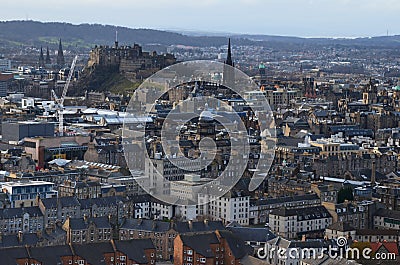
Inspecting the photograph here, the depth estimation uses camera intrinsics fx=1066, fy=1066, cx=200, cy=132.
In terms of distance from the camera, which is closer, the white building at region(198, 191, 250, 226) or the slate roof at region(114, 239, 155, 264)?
the slate roof at region(114, 239, 155, 264)

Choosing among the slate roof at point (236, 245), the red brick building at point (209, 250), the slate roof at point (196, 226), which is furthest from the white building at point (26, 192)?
the slate roof at point (236, 245)

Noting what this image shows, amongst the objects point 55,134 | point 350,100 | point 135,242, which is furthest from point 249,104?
point 135,242

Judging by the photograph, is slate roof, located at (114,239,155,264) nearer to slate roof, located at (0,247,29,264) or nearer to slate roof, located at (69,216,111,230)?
slate roof, located at (0,247,29,264)

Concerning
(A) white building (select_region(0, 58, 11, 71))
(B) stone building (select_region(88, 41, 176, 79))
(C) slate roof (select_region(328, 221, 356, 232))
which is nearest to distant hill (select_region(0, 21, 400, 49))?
(A) white building (select_region(0, 58, 11, 71))

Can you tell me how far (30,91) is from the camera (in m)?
71.3

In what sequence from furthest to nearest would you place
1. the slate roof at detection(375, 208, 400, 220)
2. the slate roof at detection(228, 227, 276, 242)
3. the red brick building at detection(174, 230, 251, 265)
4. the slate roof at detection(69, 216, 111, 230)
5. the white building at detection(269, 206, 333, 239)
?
the slate roof at detection(375, 208, 400, 220) < the white building at detection(269, 206, 333, 239) < the slate roof at detection(69, 216, 111, 230) < the slate roof at detection(228, 227, 276, 242) < the red brick building at detection(174, 230, 251, 265)

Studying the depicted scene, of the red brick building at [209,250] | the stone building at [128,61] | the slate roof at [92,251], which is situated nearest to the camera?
the slate roof at [92,251]

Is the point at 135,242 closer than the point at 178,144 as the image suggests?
Yes

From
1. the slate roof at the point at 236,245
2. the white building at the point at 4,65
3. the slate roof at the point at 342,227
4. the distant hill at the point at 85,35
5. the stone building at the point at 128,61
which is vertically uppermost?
the slate roof at the point at 236,245

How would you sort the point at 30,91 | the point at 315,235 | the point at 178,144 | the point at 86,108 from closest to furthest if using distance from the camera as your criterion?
1. the point at 315,235
2. the point at 178,144
3. the point at 86,108
4. the point at 30,91

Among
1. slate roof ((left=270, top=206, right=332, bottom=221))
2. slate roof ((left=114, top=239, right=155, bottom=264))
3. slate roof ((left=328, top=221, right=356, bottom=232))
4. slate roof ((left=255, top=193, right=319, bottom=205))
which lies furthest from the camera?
slate roof ((left=255, top=193, right=319, bottom=205))

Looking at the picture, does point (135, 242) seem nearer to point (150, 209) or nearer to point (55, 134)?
point (150, 209)

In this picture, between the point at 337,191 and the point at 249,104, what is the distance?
2322cm

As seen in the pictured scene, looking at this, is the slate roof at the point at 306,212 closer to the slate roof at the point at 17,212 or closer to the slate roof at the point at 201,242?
the slate roof at the point at 201,242
